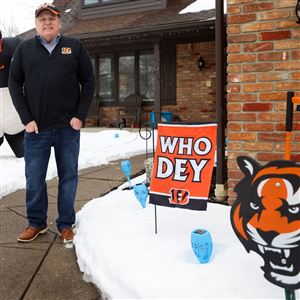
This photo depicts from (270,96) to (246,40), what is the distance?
486mm

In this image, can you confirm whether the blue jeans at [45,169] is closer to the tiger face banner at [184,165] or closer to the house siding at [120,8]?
the tiger face banner at [184,165]

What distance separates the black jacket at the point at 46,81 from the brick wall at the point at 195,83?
8.60 m

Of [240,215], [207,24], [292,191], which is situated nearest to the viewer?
[292,191]

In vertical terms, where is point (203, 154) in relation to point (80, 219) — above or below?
above

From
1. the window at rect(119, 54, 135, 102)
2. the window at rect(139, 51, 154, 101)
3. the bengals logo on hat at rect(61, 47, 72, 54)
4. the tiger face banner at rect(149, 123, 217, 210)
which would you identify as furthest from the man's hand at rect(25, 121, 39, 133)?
the window at rect(119, 54, 135, 102)

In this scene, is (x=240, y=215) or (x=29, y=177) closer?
(x=240, y=215)

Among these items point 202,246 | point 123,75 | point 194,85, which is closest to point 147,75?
point 123,75

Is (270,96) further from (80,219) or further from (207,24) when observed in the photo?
(207,24)

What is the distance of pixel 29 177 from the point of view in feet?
9.96

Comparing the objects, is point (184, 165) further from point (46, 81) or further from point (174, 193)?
point (46, 81)

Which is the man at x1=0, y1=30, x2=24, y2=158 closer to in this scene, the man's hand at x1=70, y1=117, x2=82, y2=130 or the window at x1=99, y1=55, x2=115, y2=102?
the man's hand at x1=70, y1=117, x2=82, y2=130

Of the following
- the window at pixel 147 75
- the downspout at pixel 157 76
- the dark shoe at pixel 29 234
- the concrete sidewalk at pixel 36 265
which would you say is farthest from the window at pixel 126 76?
the dark shoe at pixel 29 234

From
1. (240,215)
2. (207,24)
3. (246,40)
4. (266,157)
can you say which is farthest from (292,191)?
(207,24)

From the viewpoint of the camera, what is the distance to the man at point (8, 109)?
17.0ft
